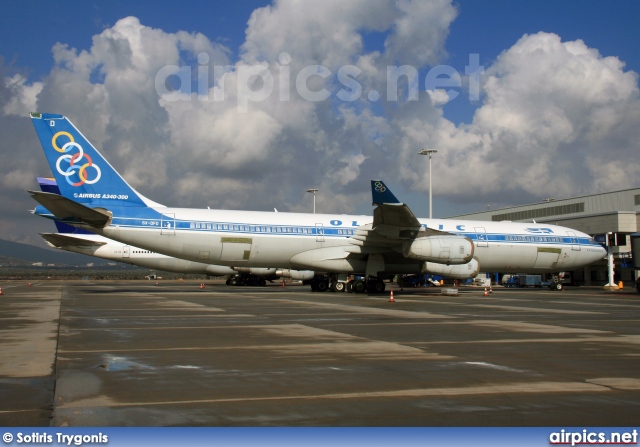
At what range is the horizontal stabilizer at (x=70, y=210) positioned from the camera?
2400 centimetres

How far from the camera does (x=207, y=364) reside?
342 inches

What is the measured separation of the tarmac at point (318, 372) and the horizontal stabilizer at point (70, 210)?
31.1ft

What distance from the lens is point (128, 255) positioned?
45.1 m

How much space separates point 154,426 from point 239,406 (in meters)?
1.04

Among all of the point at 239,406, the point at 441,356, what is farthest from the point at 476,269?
the point at 239,406

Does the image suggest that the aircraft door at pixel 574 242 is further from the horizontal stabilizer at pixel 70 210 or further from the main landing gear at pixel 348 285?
the horizontal stabilizer at pixel 70 210

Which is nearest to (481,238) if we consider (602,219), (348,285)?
(348,285)

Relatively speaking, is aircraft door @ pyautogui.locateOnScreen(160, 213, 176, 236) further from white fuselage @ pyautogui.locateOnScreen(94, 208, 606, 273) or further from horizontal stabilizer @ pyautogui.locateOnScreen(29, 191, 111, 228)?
horizontal stabilizer @ pyautogui.locateOnScreen(29, 191, 111, 228)

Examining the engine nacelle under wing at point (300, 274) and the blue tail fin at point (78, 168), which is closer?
the blue tail fin at point (78, 168)

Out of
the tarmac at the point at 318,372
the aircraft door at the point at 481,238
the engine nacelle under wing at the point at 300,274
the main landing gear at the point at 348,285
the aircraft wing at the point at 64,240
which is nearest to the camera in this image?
the tarmac at the point at 318,372

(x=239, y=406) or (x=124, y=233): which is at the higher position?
(x=124, y=233)

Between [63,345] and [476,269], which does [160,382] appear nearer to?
[63,345]

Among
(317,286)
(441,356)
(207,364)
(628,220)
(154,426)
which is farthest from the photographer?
(628,220)

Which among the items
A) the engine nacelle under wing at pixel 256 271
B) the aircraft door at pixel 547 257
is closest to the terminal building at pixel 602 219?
the aircraft door at pixel 547 257
